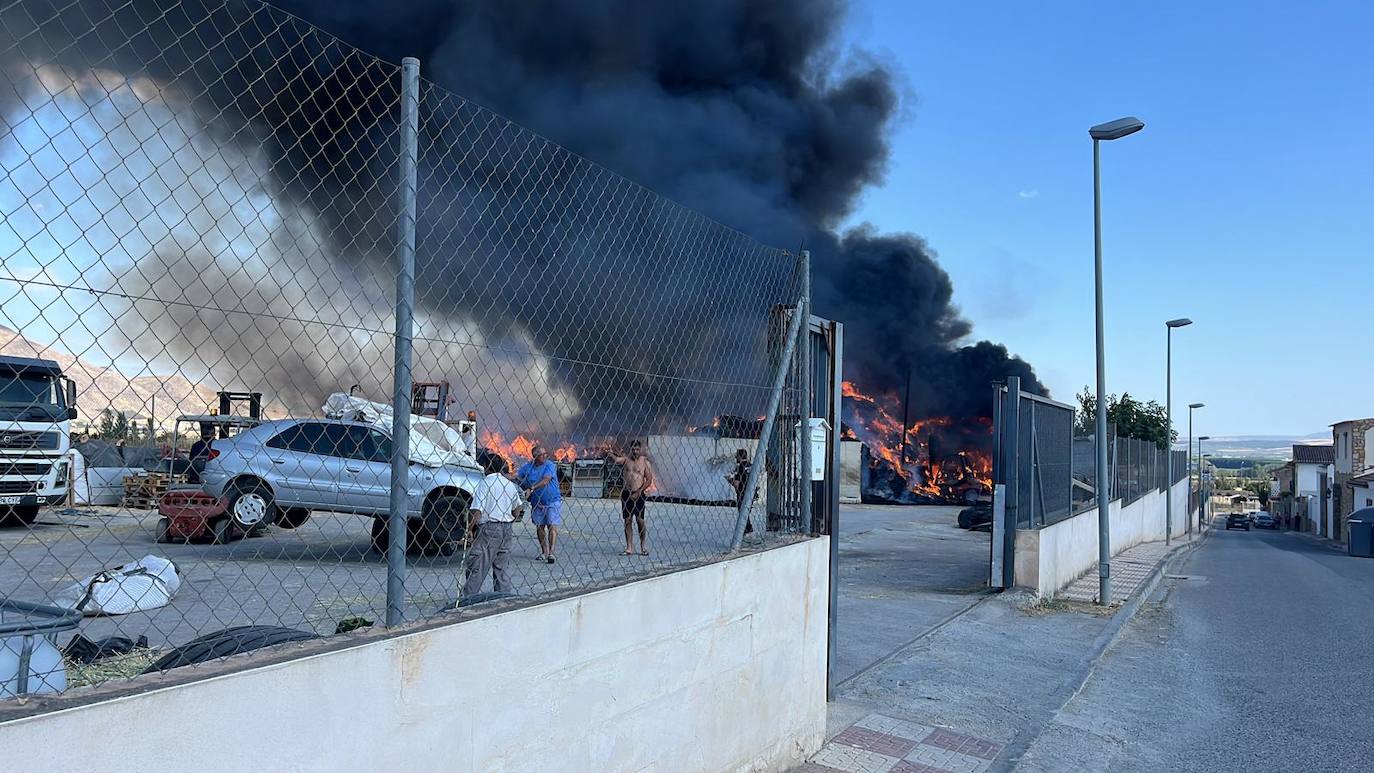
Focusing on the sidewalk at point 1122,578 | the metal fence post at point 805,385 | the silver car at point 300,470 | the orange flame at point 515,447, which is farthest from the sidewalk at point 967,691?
the silver car at point 300,470

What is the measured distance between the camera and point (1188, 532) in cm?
3447

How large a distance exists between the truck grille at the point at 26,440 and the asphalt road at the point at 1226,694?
5.11 meters

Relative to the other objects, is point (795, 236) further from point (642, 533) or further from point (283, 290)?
point (283, 290)

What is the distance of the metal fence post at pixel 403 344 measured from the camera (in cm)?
279

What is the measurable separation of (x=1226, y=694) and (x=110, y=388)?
7.83 meters

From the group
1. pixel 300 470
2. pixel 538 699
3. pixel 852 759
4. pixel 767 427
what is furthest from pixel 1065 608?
pixel 300 470

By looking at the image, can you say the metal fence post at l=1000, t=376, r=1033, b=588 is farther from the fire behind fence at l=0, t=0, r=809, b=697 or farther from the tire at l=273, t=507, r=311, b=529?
the tire at l=273, t=507, r=311, b=529

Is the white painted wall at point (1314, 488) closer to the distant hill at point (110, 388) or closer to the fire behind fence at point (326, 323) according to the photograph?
the fire behind fence at point (326, 323)

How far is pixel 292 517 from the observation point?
219 inches

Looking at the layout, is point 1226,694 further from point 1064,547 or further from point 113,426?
point 113,426

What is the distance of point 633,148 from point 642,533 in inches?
1187

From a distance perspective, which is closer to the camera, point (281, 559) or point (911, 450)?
point (281, 559)

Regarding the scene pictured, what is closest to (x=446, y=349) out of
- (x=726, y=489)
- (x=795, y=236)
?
(x=726, y=489)

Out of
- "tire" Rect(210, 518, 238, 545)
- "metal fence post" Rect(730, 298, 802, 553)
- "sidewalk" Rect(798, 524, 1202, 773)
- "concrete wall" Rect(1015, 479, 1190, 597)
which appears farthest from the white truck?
"concrete wall" Rect(1015, 479, 1190, 597)
